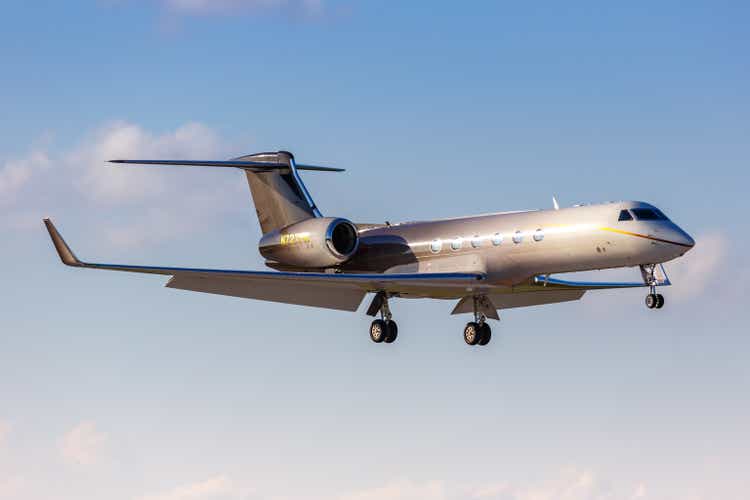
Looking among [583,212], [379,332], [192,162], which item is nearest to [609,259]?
[583,212]

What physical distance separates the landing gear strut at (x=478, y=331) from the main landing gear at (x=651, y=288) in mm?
5509

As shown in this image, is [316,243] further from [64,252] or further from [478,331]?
[64,252]

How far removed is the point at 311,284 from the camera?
40906mm

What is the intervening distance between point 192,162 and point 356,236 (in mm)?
5947

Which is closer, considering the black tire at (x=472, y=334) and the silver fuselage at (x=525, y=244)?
the silver fuselage at (x=525, y=244)

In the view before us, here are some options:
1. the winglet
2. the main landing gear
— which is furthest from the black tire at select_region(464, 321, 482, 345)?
the winglet

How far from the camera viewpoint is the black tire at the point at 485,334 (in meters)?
42.1

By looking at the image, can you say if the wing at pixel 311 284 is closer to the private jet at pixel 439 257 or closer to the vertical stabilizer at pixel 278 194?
the private jet at pixel 439 257

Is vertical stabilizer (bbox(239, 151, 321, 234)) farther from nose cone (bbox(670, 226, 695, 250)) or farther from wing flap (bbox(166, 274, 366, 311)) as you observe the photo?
nose cone (bbox(670, 226, 695, 250))

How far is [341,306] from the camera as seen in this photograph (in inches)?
1678

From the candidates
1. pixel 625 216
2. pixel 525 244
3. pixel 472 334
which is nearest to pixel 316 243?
pixel 472 334

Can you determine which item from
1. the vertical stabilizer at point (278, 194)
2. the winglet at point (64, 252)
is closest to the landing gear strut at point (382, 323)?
the vertical stabilizer at point (278, 194)

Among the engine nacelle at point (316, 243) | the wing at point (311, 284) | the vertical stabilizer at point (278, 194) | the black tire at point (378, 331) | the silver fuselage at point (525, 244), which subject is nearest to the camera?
the silver fuselage at point (525, 244)

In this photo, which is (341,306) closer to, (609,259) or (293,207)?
(293,207)
